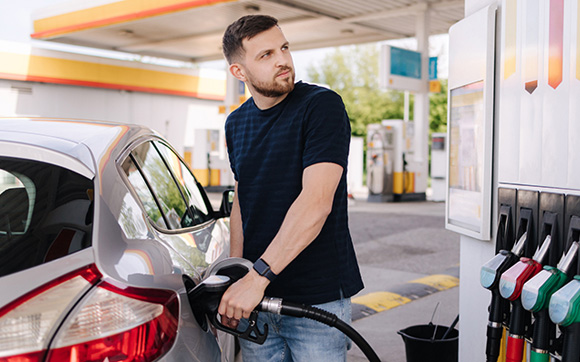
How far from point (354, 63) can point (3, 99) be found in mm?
38407

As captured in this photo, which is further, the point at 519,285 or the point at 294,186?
the point at 294,186

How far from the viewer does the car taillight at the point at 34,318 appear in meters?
1.47

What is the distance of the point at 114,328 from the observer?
5.20ft

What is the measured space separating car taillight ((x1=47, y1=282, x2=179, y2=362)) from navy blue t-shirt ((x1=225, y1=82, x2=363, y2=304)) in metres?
0.60

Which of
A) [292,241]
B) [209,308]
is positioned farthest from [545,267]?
[209,308]

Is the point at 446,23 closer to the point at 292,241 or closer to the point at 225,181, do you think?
the point at 225,181

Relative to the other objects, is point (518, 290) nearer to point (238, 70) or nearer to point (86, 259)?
point (238, 70)

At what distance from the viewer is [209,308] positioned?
6.48 feet

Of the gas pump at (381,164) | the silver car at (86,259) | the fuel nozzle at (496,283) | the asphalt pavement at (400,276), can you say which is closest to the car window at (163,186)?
the silver car at (86,259)

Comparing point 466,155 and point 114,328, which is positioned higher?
point 466,155

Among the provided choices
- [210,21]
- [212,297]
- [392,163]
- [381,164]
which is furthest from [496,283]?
[210,21]

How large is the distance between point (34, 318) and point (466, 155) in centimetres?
234

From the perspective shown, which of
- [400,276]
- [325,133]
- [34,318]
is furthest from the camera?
[400,276]

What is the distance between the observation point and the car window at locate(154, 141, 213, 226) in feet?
10.2
